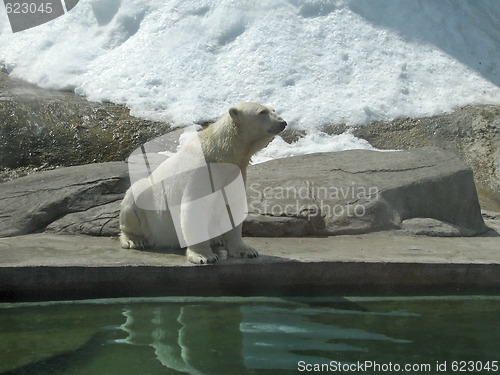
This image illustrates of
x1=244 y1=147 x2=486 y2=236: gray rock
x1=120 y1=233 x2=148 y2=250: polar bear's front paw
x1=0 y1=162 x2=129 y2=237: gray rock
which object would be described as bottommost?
x1=244 y1=147 x2=486 y2=236: gray rock

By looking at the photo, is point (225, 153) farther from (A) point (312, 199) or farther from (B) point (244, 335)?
(A) point (312, 199)

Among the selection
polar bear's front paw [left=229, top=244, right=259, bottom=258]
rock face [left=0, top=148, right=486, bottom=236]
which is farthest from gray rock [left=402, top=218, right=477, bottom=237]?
polar bear's front paw [left=229, top=244, right=259, bottom=258]

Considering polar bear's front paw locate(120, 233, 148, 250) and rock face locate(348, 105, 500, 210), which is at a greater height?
polar bear's front paw locate(120, 233, 148, 250)

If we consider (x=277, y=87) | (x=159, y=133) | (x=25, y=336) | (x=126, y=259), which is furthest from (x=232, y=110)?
(x=277, y=87)

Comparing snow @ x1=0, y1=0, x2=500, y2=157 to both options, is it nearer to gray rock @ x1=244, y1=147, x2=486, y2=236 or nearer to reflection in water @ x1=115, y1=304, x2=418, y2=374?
gray rock @ x1=244, y1=147, x2=486, y2=236

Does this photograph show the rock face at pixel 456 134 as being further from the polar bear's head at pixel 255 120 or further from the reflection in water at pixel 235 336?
the reflection in water at pixel 235 336

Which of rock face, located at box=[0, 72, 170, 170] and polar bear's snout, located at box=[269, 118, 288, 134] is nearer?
polar bear's snout, located at box=[269, 118, 288, 134]

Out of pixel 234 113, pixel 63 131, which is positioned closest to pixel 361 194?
pixel 234 113

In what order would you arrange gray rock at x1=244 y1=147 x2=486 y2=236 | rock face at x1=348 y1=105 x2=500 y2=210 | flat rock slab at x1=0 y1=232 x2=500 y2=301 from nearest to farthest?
flat rock slab at x1=0 y1=232 x2=500 y2=301 → gray rock at x1=244 y1=147 x2=486 y2=236 → rock face at x1=348 y1=105 x2=500 y2=210

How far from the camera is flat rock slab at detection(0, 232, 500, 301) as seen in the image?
5.12m

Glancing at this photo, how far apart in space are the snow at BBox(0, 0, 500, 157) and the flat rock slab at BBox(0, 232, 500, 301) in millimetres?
6438

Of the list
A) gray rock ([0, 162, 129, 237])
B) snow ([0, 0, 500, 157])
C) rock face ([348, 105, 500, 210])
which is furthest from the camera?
snow ([0, 0, 500, 157])

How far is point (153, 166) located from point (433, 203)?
3.79 metres

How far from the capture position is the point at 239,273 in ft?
17.5
